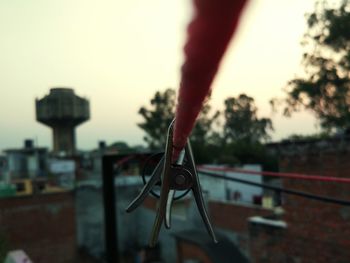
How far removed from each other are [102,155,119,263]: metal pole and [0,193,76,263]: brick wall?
45.3 ft

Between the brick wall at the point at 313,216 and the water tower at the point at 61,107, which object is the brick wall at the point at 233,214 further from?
the water tower at the point at 61,107

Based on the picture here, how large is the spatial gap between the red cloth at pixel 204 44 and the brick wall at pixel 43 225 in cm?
1743

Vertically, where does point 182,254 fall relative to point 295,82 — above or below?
below

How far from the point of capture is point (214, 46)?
0.35 metres

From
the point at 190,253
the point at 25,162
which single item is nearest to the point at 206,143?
the point at 25,162

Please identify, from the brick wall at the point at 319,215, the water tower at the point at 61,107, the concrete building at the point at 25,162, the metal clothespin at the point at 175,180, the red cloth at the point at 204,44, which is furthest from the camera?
the concrete building at the point at 25,162

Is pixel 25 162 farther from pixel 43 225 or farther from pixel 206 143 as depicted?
pixel 206 143

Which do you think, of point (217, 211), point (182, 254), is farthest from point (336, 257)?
point (217, 211)

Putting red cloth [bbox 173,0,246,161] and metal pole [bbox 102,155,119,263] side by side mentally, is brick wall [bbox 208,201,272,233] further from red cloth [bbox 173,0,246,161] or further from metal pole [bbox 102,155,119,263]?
red cloth [bbox 173,0,246,161]

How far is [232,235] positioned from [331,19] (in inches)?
408

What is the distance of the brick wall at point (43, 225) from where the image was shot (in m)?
17.3

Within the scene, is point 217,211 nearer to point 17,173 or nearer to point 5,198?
point 5,198

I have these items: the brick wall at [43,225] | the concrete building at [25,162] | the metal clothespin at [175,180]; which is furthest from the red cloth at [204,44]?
the concrete building at [25,162]

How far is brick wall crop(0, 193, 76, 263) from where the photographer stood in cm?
1734
